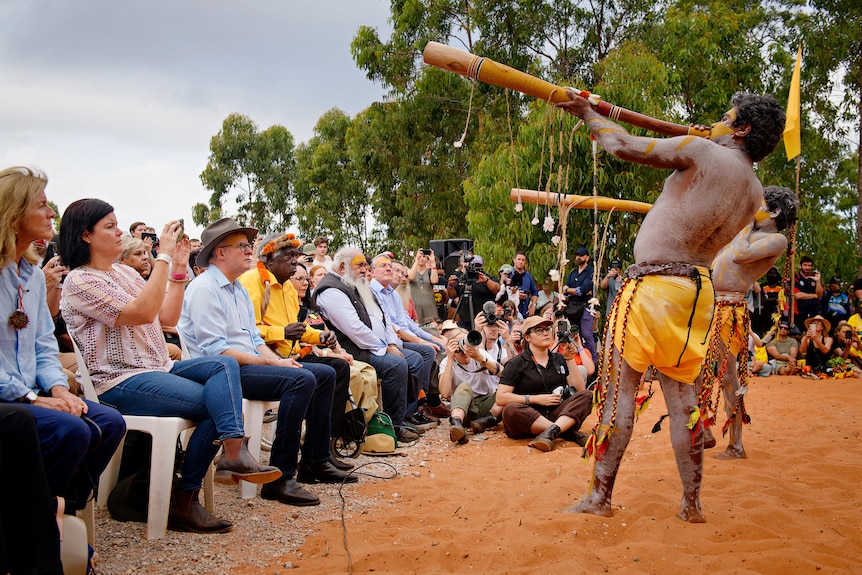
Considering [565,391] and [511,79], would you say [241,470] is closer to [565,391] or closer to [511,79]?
[511,79]

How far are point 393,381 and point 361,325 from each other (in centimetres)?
58

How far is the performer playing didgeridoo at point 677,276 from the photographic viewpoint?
11.4 ft

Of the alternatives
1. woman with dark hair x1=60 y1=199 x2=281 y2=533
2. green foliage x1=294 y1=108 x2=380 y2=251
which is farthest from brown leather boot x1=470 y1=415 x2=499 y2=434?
green foliage x1=294 y1=108 x2=380 y2=251

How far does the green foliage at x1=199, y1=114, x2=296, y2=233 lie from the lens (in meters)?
25.4

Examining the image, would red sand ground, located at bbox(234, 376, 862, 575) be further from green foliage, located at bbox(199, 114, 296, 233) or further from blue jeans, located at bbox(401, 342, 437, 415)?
green foliage, located at bbox(199, 114, 296, 233)

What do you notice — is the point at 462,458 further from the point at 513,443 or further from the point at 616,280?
the point at 616,280

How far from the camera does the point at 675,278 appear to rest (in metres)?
3.53

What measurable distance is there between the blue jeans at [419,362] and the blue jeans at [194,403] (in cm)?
312

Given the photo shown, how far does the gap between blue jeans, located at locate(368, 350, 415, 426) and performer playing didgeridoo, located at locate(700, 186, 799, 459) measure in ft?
8.23

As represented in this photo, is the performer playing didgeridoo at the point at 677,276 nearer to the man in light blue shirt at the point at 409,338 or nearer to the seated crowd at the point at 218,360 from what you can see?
the seated crowd at the point at 218,360

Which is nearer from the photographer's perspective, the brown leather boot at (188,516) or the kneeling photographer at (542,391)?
the brown leather boot at (188,516)

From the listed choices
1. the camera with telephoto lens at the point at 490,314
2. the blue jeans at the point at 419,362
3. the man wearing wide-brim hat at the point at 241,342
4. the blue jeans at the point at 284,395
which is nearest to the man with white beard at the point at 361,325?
the blue jeans at the point at 419,362

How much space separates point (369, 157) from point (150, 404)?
1660 centimetres

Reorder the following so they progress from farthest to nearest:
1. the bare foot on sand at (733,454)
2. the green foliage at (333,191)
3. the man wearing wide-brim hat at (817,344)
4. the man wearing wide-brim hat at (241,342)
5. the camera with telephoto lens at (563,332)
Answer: the green foliage at (333,191) → the man wearing wide-brim hat at (817,344) → the camera with telephoto lens at (563,332) → the bare foot on sand at (733,454) → the man wearing wide-brim hat at (241,342)
